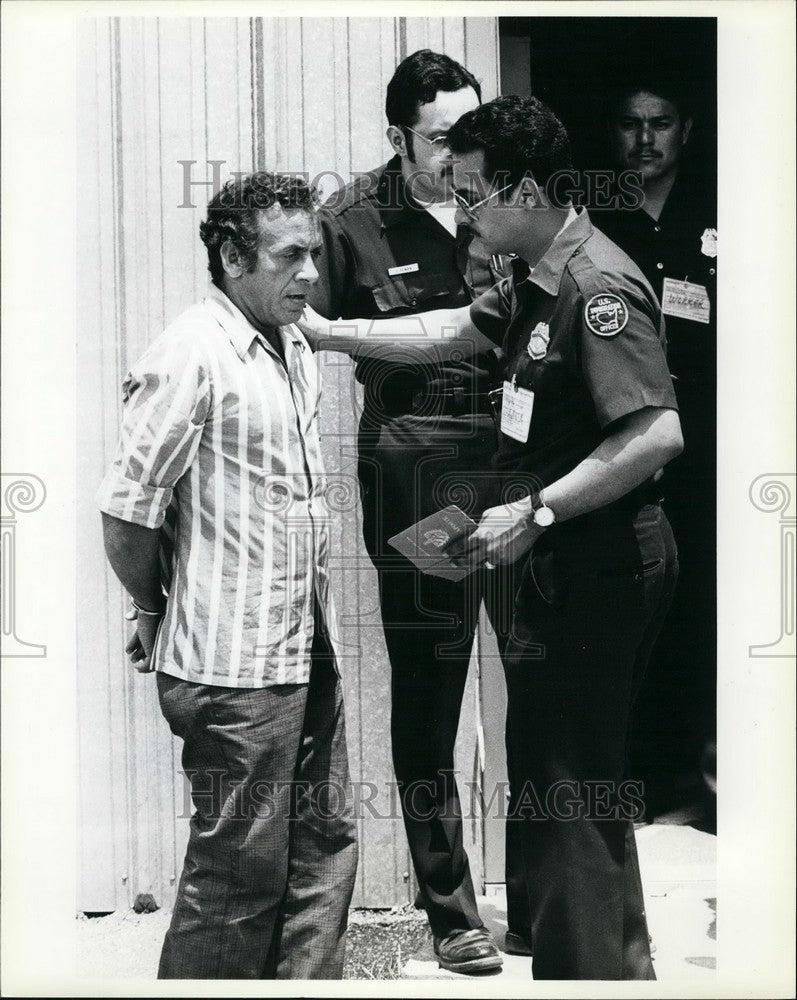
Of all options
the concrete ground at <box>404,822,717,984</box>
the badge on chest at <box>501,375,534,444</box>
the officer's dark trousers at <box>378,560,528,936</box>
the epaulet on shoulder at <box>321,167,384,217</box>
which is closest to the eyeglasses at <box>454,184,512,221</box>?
the epaulet on shoulder at <box>321,167,384,217</box>

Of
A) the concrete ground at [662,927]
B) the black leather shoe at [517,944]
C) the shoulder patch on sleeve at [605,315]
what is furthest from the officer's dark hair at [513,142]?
the black leather shoe at [517,944]

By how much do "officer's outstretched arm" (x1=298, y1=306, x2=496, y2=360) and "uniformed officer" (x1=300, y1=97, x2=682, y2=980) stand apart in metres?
0.09

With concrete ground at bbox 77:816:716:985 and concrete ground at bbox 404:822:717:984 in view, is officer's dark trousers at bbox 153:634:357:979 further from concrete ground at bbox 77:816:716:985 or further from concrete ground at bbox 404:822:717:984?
concrete ground at bbox 404:822:717:984

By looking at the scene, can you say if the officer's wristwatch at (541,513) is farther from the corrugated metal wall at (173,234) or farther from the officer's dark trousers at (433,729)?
the corrugated metal wall at (173,234)

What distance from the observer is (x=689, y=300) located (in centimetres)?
348

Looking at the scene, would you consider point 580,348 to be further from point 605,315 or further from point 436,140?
point 436,140

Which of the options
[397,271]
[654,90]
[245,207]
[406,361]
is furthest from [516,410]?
[654,90]

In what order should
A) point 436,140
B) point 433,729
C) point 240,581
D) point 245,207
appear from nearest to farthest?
point 240,581
point 245,207
point 436,140
point 433,729

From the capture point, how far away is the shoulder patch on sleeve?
3014 millimetres

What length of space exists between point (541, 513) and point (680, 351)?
2.29 feet

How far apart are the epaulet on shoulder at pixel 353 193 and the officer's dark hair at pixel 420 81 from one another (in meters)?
0.14

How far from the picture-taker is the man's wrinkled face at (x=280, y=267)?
3137 millimetres

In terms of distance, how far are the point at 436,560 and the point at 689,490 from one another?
0.74 m

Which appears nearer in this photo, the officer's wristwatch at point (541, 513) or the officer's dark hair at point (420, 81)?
the officer's wristwatch at point (541, 513)
